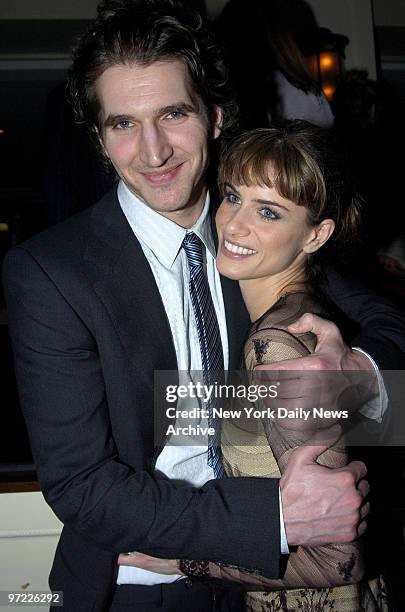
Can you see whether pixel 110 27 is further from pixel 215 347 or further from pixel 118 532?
pixel 118 532

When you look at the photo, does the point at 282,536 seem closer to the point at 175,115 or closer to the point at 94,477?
the point at 94,477

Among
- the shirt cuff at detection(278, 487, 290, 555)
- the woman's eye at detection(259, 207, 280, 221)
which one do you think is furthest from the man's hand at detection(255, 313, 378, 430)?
the woman's eye at detection(259, 207, 280, 221)

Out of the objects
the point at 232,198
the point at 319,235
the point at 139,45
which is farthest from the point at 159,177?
the point at 319,235

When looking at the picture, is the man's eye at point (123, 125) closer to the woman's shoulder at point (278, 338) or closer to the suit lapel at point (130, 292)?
the suit lapel at point (130, 292)

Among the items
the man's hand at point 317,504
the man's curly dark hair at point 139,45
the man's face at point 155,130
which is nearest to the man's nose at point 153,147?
the man's face at point 155,130

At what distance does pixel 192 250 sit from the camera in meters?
1.38

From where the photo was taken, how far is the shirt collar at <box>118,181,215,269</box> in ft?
4.38

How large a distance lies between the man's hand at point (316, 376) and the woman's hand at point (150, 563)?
0.36m

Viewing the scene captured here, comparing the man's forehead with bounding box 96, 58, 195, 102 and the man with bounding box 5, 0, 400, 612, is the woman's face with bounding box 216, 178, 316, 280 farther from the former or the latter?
the man's forehead with bounding box 96, 58, 195, 102

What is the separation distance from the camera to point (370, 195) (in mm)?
3186

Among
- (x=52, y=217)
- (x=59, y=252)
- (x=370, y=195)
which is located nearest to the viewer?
(x=59, y=252)

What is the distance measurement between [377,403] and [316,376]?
1.06ft

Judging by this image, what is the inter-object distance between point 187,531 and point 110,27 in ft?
3.43

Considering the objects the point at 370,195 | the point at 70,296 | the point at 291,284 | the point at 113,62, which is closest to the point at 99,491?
the point at 70,296
